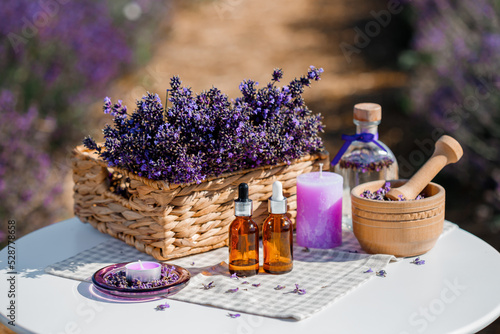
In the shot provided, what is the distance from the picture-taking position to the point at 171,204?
1586 mm

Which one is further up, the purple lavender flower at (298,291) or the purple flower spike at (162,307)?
the purple lavender flower at (298,291)

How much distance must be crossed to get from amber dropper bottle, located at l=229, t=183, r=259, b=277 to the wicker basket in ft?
0.51

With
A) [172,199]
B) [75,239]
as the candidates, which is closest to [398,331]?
[172,199]

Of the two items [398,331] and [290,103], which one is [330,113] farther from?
[398,331]

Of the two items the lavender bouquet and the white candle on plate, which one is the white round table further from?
the lavender bouquet

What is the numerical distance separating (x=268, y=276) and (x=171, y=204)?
11.8 inches

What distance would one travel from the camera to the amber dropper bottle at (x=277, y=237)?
1490 mm

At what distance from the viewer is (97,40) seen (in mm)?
4098

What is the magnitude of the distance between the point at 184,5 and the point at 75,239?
5.74 m

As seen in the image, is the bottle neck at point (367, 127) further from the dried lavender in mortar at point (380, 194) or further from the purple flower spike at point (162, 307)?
the purple flower spike at point (162, 307)

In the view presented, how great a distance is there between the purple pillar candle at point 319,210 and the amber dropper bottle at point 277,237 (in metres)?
0.18

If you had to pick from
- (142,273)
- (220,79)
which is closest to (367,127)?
(142,273)

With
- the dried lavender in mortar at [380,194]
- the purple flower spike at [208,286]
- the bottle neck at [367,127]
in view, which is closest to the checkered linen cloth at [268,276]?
the purple flower spike at [208,286]

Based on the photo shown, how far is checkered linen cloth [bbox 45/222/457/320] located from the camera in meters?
1.39
